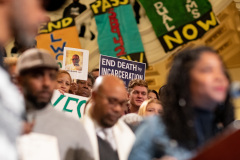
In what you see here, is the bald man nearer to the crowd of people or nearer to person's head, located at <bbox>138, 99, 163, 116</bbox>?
the crowd of people

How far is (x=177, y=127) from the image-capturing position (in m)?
1.67

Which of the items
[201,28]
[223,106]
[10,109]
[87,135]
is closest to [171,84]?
[223,106]

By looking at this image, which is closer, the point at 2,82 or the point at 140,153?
the point at 2,82

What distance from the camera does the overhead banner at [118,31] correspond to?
9.19 metres

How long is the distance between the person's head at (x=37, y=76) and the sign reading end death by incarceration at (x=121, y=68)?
9.37 feet

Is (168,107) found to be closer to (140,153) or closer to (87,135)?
(140,153)

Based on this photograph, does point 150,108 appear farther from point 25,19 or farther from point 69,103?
point 25,19

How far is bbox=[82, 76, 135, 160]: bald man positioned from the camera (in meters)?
2.22

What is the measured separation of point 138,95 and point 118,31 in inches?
207

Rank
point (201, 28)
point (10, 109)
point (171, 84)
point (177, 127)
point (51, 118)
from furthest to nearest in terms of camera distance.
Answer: point (201, 28) → point (51, 118) → point (171, 84) → point (177, 127) → point (10, 109)

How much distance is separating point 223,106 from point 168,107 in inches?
8.5

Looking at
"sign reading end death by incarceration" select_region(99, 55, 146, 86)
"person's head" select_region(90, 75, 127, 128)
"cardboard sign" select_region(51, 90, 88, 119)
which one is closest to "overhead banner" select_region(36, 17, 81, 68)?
"sign reading end death by incarceration" select_region(99, 55, 146, 86)

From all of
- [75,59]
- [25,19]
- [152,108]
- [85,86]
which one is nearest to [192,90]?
[25,19]

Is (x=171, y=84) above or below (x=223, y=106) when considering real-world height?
above
